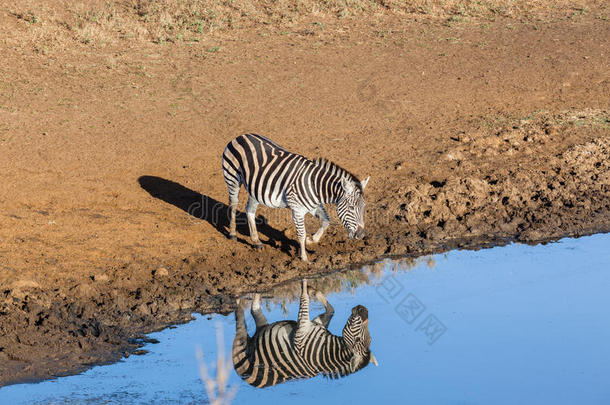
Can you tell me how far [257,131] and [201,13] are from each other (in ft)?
22.7

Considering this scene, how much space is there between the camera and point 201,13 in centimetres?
2092

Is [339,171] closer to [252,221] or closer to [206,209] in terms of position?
[252,221]

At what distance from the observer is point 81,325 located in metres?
9.05

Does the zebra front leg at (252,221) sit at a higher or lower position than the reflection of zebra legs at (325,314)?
higher

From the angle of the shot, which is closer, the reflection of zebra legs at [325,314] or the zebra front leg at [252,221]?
the reflection of zebra legs at [325,314]

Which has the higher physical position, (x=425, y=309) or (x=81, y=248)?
(x=425, y=309)

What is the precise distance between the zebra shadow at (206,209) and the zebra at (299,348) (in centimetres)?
217

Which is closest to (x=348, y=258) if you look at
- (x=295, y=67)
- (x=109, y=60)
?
(x=295, y=67)

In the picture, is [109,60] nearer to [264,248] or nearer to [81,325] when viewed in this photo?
[264,248]

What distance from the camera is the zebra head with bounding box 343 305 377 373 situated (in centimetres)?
830

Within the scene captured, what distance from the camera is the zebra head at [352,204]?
34.2 ft

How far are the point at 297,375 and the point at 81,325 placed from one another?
9.35ft

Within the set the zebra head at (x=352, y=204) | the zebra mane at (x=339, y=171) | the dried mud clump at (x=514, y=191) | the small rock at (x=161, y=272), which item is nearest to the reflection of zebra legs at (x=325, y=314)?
the zebra head at (x=352, y=204)

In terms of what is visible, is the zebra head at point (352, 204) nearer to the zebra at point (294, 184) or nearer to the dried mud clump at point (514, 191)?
the zebra at point (294, 184)
